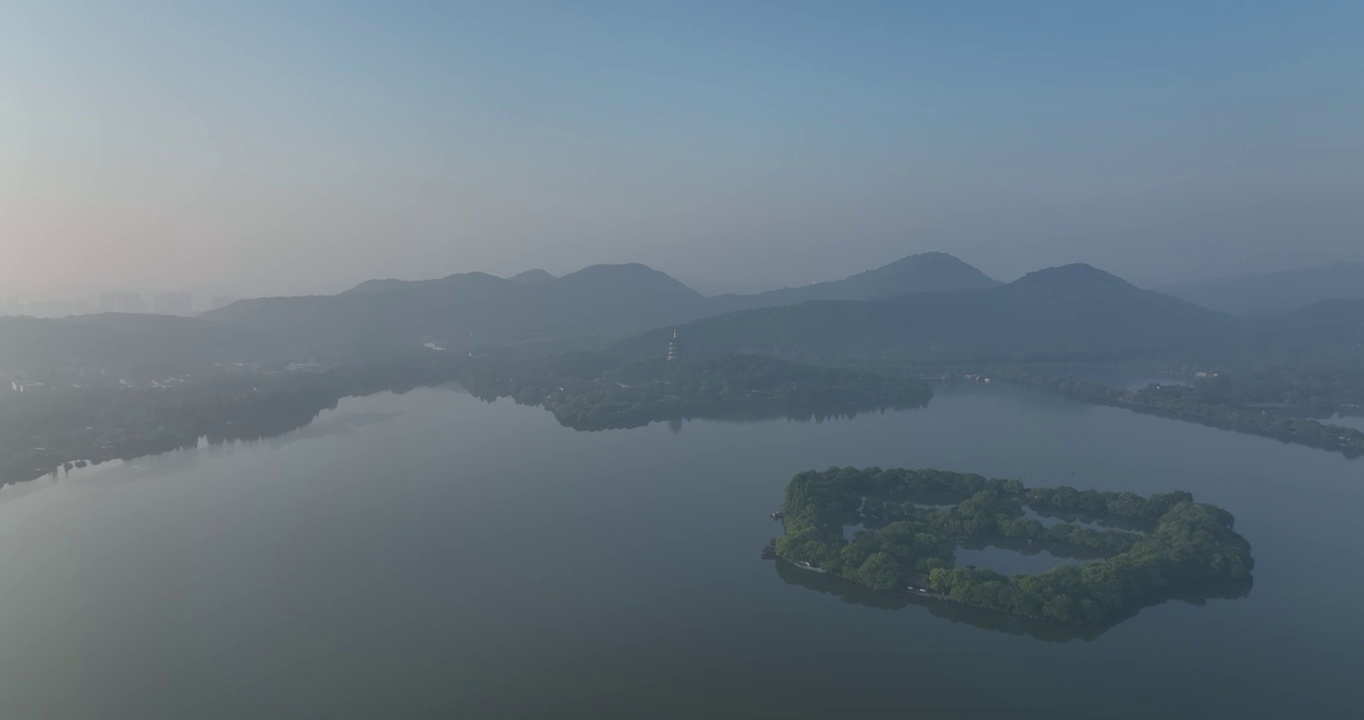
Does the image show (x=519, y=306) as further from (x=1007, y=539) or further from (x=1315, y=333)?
(x=1315, y=333)

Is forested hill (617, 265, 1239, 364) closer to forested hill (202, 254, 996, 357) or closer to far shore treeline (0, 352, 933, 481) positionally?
far shore treeline (0, 352, 933, 481)

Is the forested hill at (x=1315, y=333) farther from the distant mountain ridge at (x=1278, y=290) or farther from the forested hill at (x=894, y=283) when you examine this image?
the forested hill at (x=894, y=283)

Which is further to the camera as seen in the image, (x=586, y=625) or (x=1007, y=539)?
(x=1007, y=539)

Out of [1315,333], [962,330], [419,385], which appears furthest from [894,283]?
[419,385]

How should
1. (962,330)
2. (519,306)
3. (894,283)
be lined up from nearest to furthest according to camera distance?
(962,330) → (519,306) → (894,283)

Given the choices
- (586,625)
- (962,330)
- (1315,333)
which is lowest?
(586,625)

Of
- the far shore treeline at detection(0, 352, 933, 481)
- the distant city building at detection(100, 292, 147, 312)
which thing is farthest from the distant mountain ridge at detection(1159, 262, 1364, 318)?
the distant city building at detection(100, 292, 147, 312)
